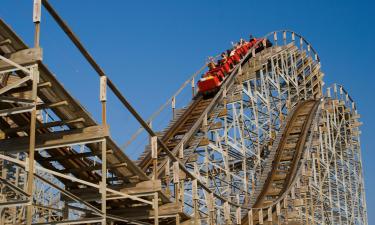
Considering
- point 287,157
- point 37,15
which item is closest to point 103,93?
point 37,15

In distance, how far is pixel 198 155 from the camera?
16.9 metres

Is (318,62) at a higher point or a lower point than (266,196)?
higher

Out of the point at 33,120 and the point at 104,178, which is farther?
the point at 104,178

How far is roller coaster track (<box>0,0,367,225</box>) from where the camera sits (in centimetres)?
796

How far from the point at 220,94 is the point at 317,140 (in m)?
3.45

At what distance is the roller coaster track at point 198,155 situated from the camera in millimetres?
7965

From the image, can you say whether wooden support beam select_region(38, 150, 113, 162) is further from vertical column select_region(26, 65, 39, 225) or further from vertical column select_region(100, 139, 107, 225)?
vertical column select_region(26, 65, 39, 225)

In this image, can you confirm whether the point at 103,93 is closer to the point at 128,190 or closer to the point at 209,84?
the point at 128,190

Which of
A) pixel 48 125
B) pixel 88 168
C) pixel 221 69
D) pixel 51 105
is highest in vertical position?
pixel 221 69

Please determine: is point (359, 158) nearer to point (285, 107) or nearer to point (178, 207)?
point (285, 107)

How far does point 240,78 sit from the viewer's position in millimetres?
20656

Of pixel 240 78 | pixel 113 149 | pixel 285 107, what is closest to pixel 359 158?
pixel 285 107

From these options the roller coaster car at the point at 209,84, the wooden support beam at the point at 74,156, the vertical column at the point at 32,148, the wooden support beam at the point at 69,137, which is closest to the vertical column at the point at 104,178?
the wooden support beam at the point at 69,137

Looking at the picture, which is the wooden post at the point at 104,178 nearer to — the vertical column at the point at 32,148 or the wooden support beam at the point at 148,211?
the vertical column at the point at 32,148
